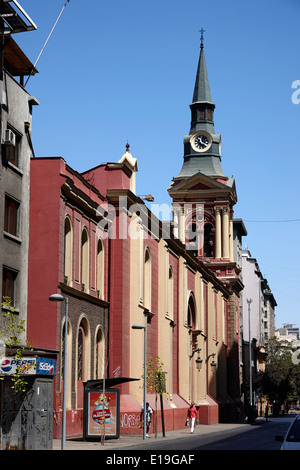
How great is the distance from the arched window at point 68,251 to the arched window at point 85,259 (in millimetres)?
2360

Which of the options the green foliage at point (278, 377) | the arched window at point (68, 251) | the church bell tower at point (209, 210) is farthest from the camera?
the green foliage at point (278, 377)

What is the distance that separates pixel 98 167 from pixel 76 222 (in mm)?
6630

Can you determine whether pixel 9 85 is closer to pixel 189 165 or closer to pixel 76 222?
pixel 76 222

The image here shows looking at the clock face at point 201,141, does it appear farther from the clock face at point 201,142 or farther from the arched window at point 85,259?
the arched window at point 85,259

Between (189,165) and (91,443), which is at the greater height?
(189,165)

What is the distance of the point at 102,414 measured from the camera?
33250 mm

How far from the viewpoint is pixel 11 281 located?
33969 mm

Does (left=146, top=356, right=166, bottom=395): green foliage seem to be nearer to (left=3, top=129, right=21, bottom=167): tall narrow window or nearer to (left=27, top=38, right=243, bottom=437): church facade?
(left=27, top=38, right=243, bottom=437): church facade

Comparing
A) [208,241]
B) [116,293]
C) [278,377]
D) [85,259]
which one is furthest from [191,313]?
[278,377]

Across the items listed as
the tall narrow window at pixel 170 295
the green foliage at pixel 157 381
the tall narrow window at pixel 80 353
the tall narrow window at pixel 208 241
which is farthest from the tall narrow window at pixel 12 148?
the tall narrow window at pixel 208 241

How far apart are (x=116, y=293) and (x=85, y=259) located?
3.76 metres

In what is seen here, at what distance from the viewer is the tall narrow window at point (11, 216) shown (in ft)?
110

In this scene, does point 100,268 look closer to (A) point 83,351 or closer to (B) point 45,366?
(A) point 83,351
